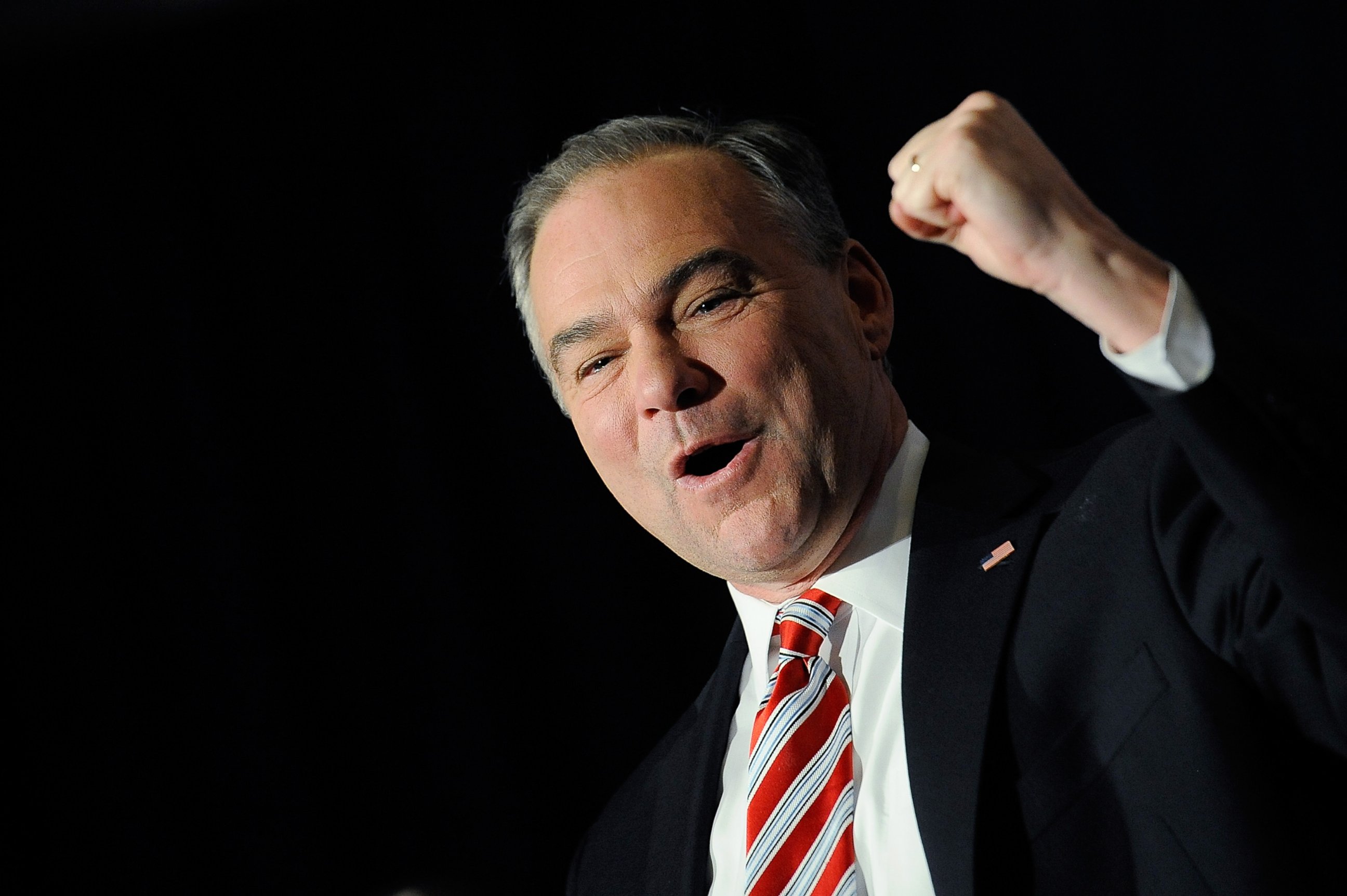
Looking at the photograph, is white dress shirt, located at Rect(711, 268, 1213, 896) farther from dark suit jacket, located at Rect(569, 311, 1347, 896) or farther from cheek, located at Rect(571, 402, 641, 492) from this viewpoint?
cheek, located at Rect(571, 402, 641, 492)

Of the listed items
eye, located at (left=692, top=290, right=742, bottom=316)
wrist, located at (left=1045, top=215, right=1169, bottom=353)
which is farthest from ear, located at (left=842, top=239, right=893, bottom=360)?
wrist, located at (left=1045, top=215, right=1169, bottom=353)

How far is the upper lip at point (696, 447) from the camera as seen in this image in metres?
1.49

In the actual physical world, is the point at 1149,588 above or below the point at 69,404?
below

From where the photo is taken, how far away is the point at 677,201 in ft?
5.42

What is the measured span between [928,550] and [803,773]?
33cm

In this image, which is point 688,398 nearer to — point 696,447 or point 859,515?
point 696,447

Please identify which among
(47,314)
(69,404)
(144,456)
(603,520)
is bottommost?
(603,520)

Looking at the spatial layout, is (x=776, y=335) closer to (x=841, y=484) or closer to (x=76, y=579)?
(x=841, y=484)

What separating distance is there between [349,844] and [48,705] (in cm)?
64

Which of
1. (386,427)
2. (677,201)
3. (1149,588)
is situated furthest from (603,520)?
(1149,588)

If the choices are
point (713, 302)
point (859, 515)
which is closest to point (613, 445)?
point (713, 302)

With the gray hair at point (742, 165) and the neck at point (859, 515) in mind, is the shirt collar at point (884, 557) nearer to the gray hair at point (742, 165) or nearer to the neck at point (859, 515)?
the neck at point (859, 515)

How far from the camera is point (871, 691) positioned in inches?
58.2

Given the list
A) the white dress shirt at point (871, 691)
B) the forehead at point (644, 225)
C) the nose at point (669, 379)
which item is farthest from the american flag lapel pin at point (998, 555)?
the forehead at point (644, 225)
